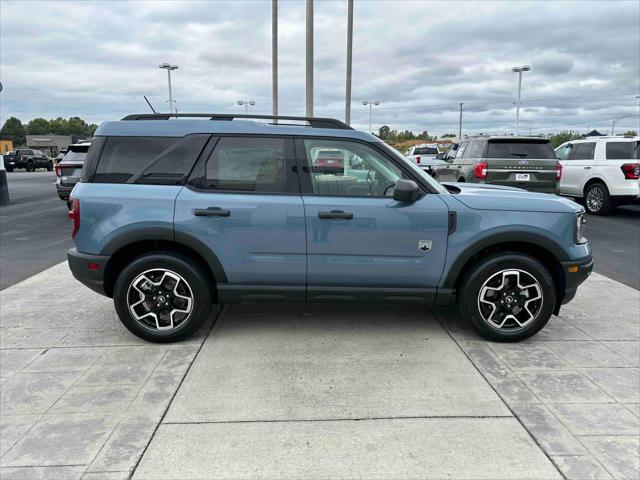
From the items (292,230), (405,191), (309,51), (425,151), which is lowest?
(292,230)

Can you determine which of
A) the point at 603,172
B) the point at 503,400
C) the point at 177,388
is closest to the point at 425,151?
the point at 603,172

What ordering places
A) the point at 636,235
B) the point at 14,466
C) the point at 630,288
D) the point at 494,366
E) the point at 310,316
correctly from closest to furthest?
the point at 14,466 → the point at 494,366 → the point at 310,316 → the point at 630,288 → the point at 636,235

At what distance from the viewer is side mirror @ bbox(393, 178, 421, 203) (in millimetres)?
3910

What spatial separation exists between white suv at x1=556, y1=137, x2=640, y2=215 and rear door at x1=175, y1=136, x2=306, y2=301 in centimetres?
1026

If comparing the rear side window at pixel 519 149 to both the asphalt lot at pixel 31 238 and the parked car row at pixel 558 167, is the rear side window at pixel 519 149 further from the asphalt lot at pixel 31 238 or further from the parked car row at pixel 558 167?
the asphalt lot at pixel 31 238

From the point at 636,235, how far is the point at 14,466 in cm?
1033

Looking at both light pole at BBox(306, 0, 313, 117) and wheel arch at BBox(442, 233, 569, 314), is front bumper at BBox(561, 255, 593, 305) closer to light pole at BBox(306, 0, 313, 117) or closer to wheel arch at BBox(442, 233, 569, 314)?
wheel arch at BBox(442, 233, 569, 314)

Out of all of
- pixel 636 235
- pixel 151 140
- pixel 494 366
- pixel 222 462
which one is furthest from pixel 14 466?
pixel 636 235

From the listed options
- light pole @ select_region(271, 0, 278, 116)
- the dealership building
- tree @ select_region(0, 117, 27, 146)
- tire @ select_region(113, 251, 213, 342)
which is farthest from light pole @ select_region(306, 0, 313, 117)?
tree @ select_region(0, 117, 27, 146)

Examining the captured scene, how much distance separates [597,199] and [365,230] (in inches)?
407

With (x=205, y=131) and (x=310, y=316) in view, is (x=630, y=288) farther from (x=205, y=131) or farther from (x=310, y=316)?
(x=205, y=131)

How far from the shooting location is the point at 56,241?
354 inches

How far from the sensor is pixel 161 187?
4.09 meters

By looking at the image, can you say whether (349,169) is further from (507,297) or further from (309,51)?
(309,51)
